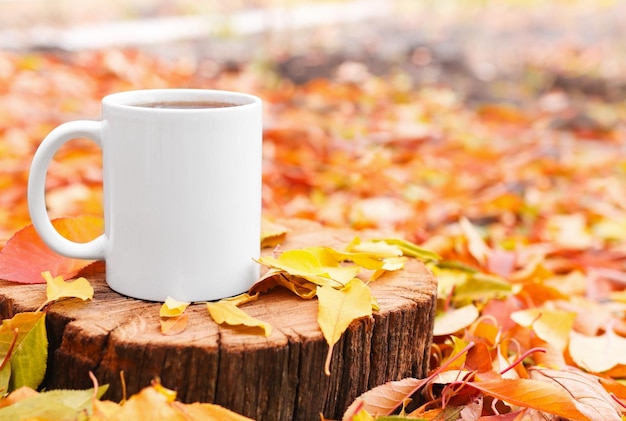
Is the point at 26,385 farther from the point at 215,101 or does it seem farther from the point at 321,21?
the point at 321,21

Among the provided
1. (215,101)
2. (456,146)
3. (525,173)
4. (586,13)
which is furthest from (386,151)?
(586,13)

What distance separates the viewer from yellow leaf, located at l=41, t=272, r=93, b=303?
97cm

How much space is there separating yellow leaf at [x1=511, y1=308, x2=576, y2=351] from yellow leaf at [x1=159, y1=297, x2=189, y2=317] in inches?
25.4

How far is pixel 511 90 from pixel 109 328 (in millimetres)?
5092

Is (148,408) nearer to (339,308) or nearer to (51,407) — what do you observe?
(51,407)

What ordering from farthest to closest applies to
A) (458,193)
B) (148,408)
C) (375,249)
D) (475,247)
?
(458,193), (475,247), (375,249), (148,408)

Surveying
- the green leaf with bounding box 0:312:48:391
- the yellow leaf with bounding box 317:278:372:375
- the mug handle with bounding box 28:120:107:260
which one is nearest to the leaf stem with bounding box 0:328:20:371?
the green leaf with bounding box 0:312:48:391

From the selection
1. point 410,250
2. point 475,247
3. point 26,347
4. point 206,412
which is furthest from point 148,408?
point 475,247

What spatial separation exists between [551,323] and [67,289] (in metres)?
0.86

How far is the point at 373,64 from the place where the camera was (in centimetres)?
569

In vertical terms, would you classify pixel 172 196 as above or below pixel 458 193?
above

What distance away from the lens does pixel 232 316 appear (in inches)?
36.6

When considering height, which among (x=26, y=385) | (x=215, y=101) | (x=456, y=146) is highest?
(x=215, y=101)

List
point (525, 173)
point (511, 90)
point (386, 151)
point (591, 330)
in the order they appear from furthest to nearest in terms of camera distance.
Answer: point (511, 90) → point (386, 151) → point (525, 173) → point (591, 330)
